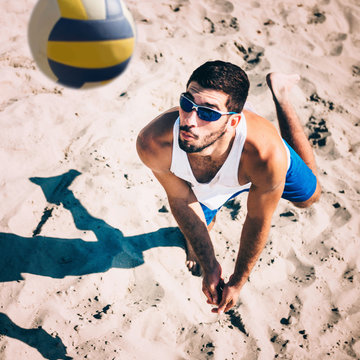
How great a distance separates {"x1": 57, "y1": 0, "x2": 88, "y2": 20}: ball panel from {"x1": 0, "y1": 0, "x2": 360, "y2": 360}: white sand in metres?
1.37

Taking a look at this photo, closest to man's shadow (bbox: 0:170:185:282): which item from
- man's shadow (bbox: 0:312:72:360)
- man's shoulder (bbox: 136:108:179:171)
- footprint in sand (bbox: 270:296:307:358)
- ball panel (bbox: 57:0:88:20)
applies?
man's shadow (bbox: 0:312:72:360)

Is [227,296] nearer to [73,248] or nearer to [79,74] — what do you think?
[73,248]

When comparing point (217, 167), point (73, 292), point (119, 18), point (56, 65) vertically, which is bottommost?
point (73, 292)

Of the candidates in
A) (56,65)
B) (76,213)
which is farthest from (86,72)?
(76,213)

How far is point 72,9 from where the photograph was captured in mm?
1674

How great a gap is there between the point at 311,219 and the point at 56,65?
2.41m

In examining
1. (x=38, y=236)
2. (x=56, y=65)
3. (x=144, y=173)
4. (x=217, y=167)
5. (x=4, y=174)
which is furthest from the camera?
(x=144, y=173)

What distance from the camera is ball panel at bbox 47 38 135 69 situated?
1709mm

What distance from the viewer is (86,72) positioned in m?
1.80

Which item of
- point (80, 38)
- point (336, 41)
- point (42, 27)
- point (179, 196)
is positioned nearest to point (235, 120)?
point (179, 196)

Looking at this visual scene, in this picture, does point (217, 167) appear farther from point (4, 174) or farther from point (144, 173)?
point (4, 174)

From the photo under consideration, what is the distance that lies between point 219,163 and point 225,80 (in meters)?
0.55

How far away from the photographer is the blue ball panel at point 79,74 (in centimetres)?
178

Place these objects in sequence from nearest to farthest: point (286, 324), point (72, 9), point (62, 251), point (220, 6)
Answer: point (72, 9) < point (286, 324) < point (62, 251) < point (220, 6)
